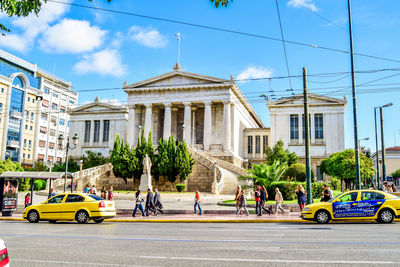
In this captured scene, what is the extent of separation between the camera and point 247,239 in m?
10.2

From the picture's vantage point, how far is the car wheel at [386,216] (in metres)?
14.3

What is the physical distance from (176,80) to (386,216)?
149ft

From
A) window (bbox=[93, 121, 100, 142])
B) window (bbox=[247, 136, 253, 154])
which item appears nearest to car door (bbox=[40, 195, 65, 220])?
window (bbox=[247, 136, 253, 154])

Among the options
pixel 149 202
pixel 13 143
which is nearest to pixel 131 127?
pixel 13 143

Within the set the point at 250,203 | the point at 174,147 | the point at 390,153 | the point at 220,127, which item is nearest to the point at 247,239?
the point at 250,203

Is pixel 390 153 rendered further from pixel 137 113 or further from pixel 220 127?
pixel 137 113

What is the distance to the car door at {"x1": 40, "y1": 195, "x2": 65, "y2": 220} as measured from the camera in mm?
16953

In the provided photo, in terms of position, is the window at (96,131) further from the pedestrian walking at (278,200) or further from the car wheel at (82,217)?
the pedestrian walking at (278,200)

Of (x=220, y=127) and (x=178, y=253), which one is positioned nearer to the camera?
(x=178, y=253)

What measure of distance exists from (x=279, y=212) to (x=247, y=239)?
11390 millimetres

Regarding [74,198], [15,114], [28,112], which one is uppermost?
[28,112]

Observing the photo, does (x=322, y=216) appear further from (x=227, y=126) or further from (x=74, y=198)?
(x=227, y=126)

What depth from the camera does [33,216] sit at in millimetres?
17328

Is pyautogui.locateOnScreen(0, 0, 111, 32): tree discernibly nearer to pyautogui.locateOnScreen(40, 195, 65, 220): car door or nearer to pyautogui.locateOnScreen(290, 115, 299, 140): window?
pyautogui.locateOnScreen(40, 195, 65, 220): car door
